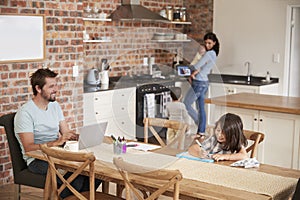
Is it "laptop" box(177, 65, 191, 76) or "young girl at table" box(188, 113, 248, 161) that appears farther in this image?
"young girl at table" box(188, 113, 248, 161)

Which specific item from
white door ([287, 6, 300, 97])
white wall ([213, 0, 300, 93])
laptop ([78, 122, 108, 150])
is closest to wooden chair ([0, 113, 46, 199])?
laptop ([78, 122, 108, 150])

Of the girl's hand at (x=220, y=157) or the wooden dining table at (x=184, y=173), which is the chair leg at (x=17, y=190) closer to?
the wooden dining table at (x=184, y=173)

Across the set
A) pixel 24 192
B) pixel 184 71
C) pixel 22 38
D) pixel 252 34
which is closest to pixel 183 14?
pixel 252 34

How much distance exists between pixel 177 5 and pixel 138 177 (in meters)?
5.48

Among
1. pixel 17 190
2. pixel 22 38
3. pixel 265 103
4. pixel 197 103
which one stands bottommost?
pixel 17 190

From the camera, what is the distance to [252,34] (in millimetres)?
6977

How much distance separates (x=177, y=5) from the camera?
769 centimetres

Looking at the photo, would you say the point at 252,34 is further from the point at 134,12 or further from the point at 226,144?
the point at 226,144

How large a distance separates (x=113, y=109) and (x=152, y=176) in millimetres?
518

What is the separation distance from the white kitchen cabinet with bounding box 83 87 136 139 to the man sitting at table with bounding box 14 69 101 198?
709mm

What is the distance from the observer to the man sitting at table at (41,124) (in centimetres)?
339

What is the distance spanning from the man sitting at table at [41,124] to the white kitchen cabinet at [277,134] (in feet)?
5.25

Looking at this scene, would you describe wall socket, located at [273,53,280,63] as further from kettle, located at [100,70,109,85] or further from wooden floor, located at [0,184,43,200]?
wooden floor, located at [0,184,43,200]

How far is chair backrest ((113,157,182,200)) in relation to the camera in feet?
7.73
